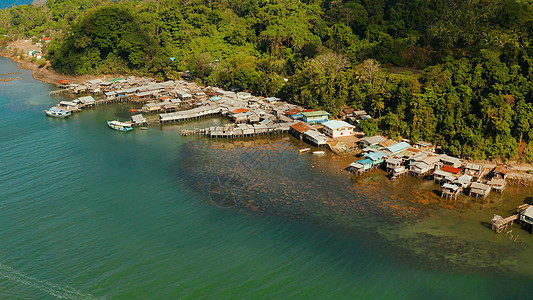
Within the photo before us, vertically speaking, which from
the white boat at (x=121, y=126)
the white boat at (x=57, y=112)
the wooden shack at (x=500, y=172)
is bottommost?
the wooden shack at (x=500, y=172)

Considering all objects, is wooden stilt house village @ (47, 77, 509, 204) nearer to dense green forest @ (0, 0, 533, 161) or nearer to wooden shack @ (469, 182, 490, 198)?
wooden shack @ (469, 182, 490, 198)

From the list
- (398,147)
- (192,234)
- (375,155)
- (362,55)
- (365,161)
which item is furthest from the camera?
(362,55)

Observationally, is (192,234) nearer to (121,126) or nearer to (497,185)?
(497,185)

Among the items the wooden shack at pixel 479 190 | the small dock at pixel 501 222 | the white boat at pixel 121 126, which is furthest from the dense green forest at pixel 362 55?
the white boat at pixel 121 126

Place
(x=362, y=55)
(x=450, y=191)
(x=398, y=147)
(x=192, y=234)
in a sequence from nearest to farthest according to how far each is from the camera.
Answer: (x=192, y=234)
(x=450, y=191)
(x=398, y=147)
(x=362, y=55)

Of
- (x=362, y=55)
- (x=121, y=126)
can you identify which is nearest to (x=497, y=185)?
(x=362, y=55)

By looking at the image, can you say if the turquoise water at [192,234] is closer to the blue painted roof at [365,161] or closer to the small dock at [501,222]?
Result: the blue painted roof at [365,161]

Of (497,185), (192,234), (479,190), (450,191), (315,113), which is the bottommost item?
(192,234)

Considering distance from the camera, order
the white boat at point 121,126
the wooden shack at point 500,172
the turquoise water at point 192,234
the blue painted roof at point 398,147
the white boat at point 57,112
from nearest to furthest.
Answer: the turquoise water at point 192,234 < the wooden shack at point 500,172 < the blue painted roof at point 398,147 < the white boat at point 121,126 < the white boat at point 57,112
